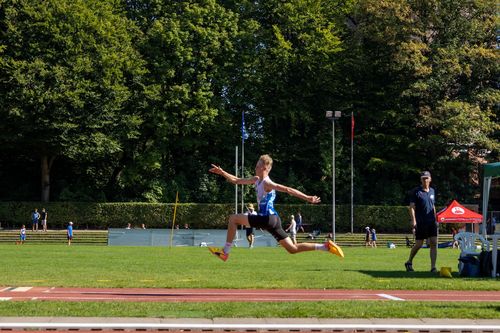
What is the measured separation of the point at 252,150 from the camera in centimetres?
6838

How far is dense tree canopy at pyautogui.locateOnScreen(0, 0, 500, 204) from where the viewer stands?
2410 inches

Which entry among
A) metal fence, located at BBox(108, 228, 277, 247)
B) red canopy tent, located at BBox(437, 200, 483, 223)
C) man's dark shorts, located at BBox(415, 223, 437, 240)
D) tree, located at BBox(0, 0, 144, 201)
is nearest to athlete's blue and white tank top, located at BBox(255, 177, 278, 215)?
man's dark shorts, located at BBox(415, 223, 437, 240)

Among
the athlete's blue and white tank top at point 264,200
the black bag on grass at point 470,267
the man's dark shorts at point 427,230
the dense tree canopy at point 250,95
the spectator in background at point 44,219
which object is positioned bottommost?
the black bag on grass at point 470,267

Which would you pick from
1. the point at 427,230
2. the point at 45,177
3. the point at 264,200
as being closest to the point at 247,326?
the point at 264,200

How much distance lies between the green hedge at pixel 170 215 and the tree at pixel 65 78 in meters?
2.50

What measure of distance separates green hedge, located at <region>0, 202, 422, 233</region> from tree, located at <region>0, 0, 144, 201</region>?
8.22 ft

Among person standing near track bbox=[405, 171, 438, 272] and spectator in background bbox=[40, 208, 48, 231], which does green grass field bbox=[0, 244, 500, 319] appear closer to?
person standing near track bbox=[405, 171, 438, 272]

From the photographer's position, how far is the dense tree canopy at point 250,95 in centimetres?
6122

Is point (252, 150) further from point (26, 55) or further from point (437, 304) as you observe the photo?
point (437, 304)

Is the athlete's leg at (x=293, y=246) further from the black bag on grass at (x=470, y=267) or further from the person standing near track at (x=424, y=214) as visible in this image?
the black bag on grass at (x=470, y=267)

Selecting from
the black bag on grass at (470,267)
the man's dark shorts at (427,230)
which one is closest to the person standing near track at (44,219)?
the man's dark shorts at (427,230)

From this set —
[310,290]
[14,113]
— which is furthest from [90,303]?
[14,113]

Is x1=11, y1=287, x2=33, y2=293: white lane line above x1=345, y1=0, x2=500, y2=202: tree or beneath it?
beneath

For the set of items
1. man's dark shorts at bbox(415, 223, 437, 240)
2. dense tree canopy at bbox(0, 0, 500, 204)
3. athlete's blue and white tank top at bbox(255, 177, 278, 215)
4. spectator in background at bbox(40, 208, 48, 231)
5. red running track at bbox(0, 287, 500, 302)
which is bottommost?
red running track at bbox(0, 287, 500, 302)
